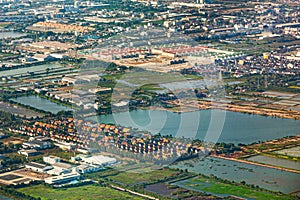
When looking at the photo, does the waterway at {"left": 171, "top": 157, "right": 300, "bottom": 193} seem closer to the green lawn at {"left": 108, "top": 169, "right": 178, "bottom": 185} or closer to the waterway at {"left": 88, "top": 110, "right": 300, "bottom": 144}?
the green lawn at {"left": 108, "top": 169, "right": 178, "bottom": 185}

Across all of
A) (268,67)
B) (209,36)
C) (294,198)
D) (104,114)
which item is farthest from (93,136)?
(209,36)

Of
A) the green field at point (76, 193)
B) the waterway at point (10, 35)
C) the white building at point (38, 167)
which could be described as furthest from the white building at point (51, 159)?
the waterway at point (10, 35)

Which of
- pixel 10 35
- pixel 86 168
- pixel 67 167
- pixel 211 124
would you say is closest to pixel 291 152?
pixel 211 124

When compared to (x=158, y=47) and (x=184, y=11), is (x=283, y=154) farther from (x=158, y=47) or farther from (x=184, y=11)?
(x=184, y=11)

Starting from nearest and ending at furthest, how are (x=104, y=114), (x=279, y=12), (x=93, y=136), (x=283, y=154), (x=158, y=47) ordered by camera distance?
(x=283, y=154) → (x=93, y=136) → (x=104, y=114) → (x=158, y=47) → (x=279, y=12)

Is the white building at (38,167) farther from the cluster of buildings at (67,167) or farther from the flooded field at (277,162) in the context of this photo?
the flooded field at (277,162)
